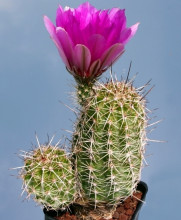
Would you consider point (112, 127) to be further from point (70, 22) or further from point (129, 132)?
point (70, 22)

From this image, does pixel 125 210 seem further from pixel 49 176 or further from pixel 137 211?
pixel 49 176

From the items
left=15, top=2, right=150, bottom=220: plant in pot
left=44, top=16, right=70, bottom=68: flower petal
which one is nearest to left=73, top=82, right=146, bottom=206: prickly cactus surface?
left=15, top=2, right=150, bottom=220: plant in pot

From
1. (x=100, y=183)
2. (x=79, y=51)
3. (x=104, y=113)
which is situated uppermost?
(x=79, y=51)

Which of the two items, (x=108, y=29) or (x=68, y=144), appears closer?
(x=108, y=29)

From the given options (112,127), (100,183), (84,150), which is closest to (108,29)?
(112,127)

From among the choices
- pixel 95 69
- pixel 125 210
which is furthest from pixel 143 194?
pixel 95 69

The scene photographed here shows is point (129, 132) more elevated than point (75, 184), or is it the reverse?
point (129, 132)

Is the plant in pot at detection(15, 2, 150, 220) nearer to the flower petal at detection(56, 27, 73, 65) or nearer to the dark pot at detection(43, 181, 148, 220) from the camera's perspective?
the flower petal at detection(56, 27, 73, 65)
